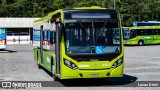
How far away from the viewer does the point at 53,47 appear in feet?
52.1

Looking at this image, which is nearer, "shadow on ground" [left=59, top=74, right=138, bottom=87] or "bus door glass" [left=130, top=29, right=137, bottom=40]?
"shadow on ground" [left=59, top=74, right=138, bottom=87]

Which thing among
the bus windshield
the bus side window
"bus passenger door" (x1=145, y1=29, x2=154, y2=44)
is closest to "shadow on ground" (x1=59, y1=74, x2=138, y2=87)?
the bus windshield

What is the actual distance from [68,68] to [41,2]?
89.6 meters

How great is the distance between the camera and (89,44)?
14242 mm

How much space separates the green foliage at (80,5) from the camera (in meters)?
88.6

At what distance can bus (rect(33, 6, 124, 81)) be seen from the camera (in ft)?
46.1

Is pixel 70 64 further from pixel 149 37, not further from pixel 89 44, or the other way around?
pixel 149 37

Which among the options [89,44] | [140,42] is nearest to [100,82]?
[89,44]

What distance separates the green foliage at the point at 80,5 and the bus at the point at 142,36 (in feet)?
91.5

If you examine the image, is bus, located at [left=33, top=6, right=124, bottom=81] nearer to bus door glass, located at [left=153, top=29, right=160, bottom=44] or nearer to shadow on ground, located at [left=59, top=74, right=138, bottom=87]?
shadow on ground, located at [left=59, top=74, right=138, bottom=87]

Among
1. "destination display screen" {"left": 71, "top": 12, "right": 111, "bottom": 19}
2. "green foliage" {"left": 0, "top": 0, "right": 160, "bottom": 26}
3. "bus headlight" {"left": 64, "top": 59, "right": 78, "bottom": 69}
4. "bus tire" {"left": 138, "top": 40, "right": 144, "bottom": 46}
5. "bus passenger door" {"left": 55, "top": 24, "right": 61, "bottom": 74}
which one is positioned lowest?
"bus tire" {"left": 138, "top": 40, "right": 144, "bottom": 46}

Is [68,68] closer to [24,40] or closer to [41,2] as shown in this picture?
[24,40]

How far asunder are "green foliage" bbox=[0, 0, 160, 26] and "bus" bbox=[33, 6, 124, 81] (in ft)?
238

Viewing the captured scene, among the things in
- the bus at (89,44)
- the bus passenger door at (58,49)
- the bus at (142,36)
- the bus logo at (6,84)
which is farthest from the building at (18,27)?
the bus at (89,44)
